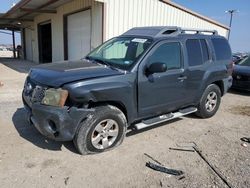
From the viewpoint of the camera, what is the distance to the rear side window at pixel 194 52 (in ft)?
17.9

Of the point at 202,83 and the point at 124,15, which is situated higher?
the point at 124,15

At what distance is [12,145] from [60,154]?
930 mm

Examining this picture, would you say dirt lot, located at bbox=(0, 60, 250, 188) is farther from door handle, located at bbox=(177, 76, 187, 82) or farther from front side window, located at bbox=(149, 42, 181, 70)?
front side window, located at bbox=(149, 42, 181, 70)

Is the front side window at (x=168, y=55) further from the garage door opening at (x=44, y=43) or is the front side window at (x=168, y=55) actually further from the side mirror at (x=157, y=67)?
the garage door opening at (x=44, y=43)

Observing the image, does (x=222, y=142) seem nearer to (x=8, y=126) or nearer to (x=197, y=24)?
(x=8, y=126)

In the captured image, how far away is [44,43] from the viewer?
2203 cm

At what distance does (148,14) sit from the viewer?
11.9m

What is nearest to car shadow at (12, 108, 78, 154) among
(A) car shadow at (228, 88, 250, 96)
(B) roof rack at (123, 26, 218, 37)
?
(B) roof rack at (123, 26, 218, 37)

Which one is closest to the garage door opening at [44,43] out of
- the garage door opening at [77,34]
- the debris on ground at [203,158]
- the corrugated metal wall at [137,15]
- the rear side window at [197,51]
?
the garage door opening at [77,34]

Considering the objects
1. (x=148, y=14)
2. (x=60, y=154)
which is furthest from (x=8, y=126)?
(x=148, y=14)

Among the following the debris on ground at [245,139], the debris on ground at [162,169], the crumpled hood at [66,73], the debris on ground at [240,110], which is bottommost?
the debris on ground at [240,110]

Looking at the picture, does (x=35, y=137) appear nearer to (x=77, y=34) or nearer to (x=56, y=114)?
(x=56, y=114)

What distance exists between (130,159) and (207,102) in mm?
3042

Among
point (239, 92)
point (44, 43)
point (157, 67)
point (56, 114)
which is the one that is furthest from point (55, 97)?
point (44, 43)
